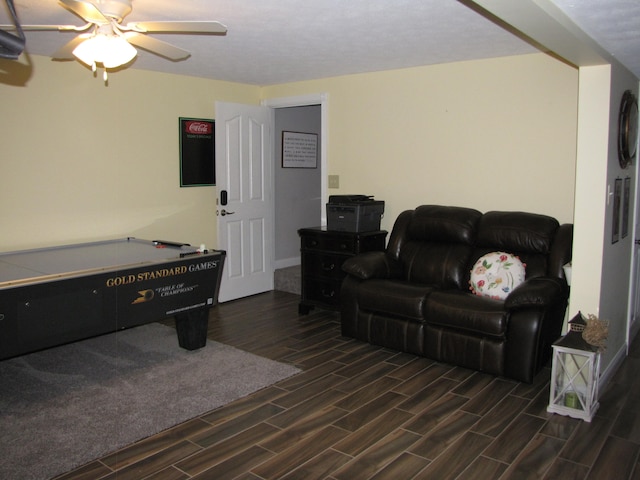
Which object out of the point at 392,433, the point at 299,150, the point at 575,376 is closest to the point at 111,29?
the point at 392,433

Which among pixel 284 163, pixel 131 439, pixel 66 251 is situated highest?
pixel 284 163

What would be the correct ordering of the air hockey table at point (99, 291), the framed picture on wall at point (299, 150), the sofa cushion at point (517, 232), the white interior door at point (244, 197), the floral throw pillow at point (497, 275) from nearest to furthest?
the air hockey table at point (99, 291) < the floral throw pillow at point (497, 275) < the sofa cushion at point (517, 232) < the white interior door at point (244, 197) < the framed picture on wall at point (299, 150)

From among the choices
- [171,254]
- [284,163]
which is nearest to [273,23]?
[171,254]

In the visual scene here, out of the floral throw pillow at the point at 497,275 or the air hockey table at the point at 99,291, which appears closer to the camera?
the air hockey table at the point at 99,291

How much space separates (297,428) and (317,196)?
441cm

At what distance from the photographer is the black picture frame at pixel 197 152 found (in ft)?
17.6

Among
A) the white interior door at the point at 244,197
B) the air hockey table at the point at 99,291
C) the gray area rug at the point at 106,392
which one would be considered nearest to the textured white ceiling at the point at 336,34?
the white interior door at the point at 244,197

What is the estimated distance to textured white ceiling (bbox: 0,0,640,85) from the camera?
→ 9.38 feet

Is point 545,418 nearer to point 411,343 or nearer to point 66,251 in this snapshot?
point 411,343

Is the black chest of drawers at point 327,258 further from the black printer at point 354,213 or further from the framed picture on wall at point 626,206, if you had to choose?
the framed picture on wall at point 626,206

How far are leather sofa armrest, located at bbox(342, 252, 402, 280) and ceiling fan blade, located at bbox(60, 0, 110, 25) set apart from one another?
8.09 feet

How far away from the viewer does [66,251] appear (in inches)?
163

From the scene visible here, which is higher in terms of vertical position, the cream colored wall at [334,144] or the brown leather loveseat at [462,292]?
the cream colored wall at [334,144]

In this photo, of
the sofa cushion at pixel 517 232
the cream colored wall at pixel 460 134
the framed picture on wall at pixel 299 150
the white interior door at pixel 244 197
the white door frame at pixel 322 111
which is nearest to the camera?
the sofa cushion at pixel 517 232
